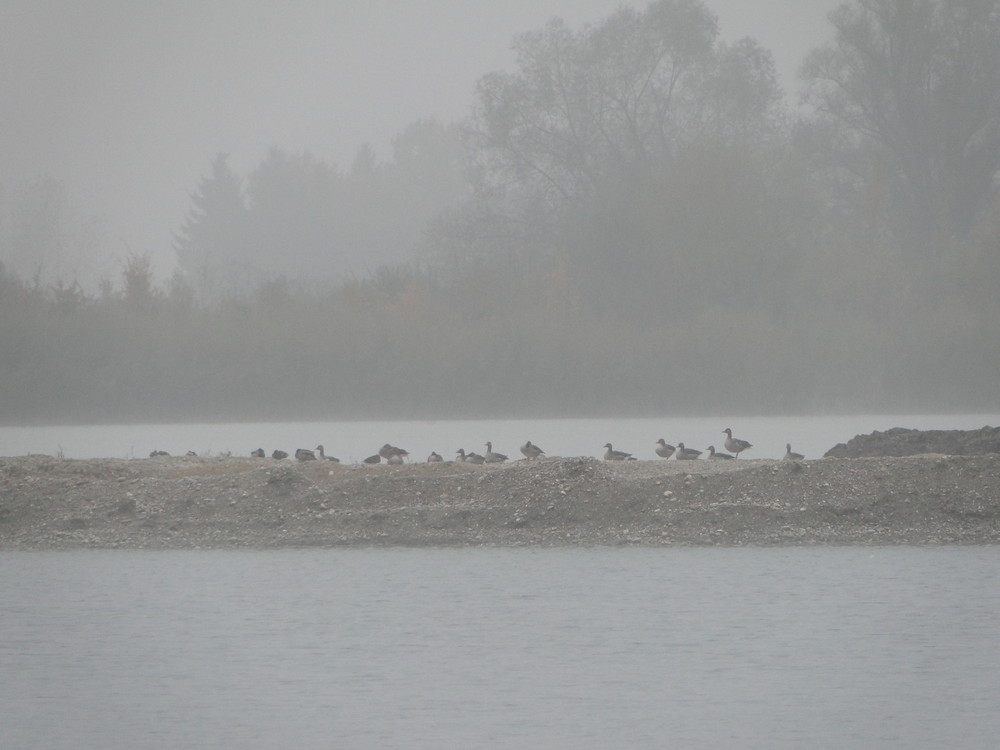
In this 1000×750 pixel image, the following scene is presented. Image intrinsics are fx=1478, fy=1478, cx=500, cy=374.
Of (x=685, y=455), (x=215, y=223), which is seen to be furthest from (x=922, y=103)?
(x=215, y=223)

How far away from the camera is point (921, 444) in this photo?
23438 millimetres

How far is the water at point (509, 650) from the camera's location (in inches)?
375

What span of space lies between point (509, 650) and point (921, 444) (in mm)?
13216

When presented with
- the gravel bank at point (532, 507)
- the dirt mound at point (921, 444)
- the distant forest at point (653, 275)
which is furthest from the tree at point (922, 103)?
the gravel bank at point (532, 507)

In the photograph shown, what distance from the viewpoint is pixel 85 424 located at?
162 feet

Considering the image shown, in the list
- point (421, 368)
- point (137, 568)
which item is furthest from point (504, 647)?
point (421, 368)

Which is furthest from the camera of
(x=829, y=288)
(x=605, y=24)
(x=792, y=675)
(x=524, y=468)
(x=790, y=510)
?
(x=605, y=24)

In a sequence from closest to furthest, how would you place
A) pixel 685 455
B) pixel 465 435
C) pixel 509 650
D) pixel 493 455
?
1. pixel 509 650
2. pixel 493 455
3. pixel 685 455
4. pixel 465 435

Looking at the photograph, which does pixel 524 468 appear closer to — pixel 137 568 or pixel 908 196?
pixel 137 568

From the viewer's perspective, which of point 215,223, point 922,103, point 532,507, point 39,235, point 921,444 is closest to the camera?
point 532,507

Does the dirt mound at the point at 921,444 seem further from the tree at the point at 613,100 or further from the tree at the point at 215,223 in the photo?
the tree at the point at 215,223

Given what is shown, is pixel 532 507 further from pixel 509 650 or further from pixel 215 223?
pixel 215 223

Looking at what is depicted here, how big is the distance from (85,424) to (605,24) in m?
25.0

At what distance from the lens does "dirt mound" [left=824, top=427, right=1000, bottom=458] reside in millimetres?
22438
